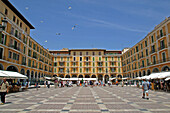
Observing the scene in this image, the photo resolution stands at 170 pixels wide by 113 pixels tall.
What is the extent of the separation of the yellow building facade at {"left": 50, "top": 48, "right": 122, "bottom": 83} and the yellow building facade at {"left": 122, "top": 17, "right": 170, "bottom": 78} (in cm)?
941

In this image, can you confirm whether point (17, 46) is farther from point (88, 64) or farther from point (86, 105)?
point (88, 64)

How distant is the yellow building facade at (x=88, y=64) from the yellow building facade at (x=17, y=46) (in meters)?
14.8

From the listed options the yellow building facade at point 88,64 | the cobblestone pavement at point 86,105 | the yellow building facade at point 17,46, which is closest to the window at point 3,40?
the yellow building facade at point 17,46

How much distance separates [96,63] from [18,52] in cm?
3477

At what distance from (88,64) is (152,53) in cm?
2935

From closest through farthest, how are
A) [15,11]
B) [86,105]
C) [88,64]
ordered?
[86,105]
[15,11]
[88,64]

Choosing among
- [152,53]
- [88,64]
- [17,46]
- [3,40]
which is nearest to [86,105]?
[3,40]

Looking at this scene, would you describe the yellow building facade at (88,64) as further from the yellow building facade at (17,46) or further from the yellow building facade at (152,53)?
the yellow building facade at (17,46)

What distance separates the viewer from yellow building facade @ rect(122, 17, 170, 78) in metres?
28.5

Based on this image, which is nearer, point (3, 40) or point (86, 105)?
point (86, 105)

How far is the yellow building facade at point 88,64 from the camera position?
57.6m

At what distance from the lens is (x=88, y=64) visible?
5838cm

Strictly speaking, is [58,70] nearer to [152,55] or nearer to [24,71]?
[24,71]

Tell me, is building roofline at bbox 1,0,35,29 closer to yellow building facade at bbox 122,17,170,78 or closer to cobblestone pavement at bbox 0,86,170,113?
cobblestone pavement at bbox 0,86,170,113
